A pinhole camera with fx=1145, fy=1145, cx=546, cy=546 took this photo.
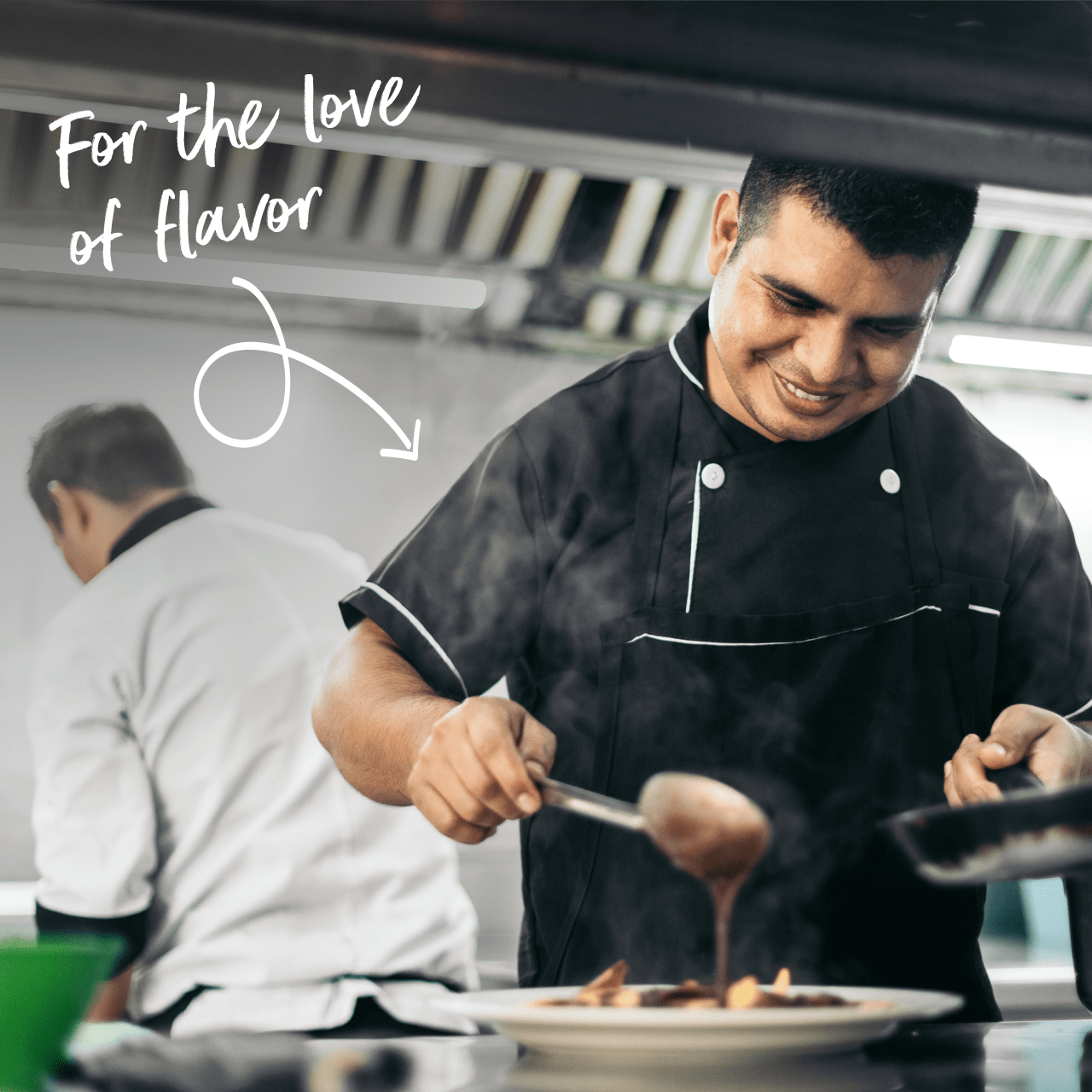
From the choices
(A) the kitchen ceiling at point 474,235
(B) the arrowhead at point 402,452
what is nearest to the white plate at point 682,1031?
(A) the kitchen ceiling at point 474,235

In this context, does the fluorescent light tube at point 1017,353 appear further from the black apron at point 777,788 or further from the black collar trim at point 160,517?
the black collar trim at point 160,517

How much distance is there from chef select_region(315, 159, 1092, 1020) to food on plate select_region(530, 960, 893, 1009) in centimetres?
35

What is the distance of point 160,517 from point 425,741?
0.96 m

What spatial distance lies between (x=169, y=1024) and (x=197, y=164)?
1359 mm

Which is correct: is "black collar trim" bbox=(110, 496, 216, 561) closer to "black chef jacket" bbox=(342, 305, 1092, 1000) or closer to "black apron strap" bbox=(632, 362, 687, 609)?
"black chef jacket" bbox=(342, 305, 1092, 1000)

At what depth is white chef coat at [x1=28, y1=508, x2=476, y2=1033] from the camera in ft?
5.61

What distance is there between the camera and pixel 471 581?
1287 mm

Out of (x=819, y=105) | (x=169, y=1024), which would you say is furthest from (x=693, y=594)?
(x=169, y=1024)

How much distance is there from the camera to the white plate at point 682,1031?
0.74 m

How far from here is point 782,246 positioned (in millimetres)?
1211

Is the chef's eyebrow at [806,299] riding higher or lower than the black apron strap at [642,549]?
higher

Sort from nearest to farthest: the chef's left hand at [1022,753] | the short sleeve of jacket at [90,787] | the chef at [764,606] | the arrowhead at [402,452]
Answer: the chef's left hand at [1022,753]
the chef at [764,606]
the short sleeve of jacket at [90,787]
the arrowhead at [402,452]

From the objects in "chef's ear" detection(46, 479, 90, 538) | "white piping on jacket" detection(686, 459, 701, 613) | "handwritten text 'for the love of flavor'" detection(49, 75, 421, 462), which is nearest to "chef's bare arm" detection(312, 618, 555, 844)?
"white piping on jacket" detection(686, 459, 701, 613)

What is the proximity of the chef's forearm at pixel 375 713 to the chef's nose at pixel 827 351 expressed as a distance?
1.69ft
